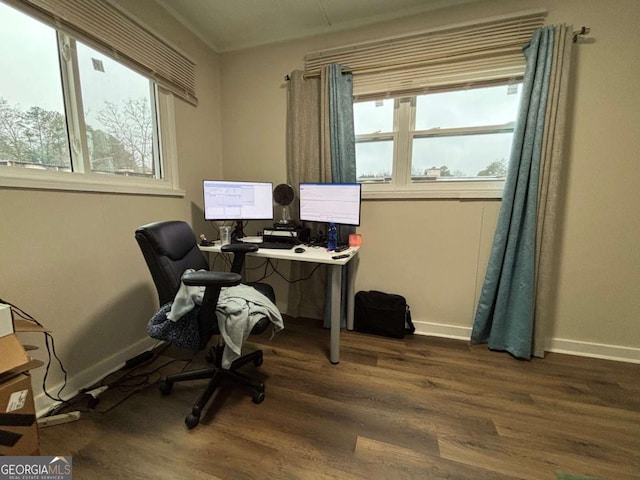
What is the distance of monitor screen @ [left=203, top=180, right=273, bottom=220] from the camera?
1.98 m

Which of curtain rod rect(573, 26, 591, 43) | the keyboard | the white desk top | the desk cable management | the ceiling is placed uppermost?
the ceiling

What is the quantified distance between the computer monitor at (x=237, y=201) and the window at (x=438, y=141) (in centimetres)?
85

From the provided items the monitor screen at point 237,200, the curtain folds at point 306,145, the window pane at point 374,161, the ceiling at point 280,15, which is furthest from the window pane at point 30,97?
the window pane at point 374,161

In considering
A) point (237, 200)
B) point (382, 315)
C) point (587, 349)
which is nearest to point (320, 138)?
point (237, 200)

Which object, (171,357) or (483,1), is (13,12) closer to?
(171,357)

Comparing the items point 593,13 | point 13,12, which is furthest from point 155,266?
point 593,13

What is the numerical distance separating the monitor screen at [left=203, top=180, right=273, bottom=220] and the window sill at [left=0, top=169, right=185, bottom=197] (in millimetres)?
297

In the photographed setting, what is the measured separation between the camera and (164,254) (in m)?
1.17

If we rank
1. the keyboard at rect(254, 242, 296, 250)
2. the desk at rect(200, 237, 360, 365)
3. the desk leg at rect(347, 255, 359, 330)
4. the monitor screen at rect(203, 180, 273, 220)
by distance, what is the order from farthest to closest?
the desk leg at rect(347, 255, 359, 330) < the monitor screen at rect(203, 180, 273, 220) < the keyboard at rect(254, 242, 296, 250) < the desk at rect(200, 237, 360, 365)

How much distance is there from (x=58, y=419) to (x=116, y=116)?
5.64 feet

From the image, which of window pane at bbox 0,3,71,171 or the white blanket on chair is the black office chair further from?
window pane at bbox 0,3,71,171

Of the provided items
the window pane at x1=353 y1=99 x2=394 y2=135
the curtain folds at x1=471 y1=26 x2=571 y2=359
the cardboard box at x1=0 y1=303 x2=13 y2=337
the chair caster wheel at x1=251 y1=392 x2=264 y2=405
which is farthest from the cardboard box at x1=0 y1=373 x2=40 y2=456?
the curtain folds at x1=471 y1=26 x2=571 y2=359

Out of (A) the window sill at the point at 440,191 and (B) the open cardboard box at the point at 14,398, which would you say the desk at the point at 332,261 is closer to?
(A) the window sill at the point at 440,191

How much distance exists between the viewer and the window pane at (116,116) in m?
1.49
